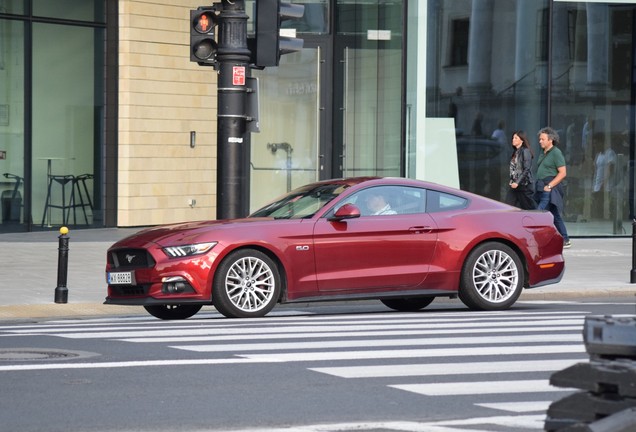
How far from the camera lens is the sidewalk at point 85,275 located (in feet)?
51.2

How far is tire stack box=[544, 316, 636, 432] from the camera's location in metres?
5.22

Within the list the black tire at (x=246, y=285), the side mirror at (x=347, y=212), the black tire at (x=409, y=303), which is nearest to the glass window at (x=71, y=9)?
the black tire at (x=409, y=303)

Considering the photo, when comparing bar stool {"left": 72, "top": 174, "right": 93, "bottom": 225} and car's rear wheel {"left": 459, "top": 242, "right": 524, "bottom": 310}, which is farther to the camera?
bar stool {"left": 72, "top": 174, "right": 93, "bottom": 225}

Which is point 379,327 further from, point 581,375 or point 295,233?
point 581,375

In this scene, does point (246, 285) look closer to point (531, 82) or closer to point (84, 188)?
point (84, 188)

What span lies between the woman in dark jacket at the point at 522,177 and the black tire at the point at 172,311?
859 cm

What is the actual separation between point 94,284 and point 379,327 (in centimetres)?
611

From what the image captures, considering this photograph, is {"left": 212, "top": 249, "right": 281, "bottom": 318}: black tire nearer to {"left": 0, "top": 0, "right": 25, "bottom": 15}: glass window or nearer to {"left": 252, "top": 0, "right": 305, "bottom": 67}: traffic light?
{"left": 252, "top": 0, "right": 305, "bottom": 67}: traffic light

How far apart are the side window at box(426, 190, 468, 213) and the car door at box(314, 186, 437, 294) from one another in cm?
13

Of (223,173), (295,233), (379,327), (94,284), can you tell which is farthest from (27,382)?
(94,284)

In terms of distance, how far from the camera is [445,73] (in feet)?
88.2

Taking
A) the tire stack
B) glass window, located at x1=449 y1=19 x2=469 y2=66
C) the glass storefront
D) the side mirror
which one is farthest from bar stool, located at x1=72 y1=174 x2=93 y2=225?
the tire stack

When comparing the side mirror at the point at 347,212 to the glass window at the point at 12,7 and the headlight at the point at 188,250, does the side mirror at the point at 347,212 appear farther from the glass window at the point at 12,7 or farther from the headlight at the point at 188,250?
the glass window at the point at 12,7

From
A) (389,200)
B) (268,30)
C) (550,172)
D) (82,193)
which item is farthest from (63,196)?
(389,200)
